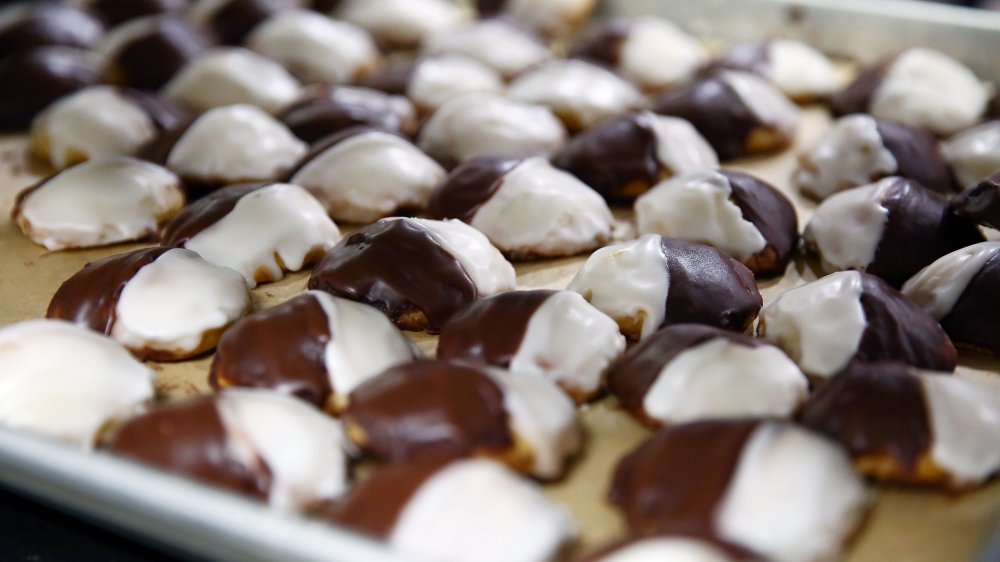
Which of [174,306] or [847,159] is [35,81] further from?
[847,159]

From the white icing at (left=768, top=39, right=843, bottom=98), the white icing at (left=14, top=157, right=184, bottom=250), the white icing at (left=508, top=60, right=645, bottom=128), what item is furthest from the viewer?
the white icing at (left=768, top=39, right=843, bottom=98)

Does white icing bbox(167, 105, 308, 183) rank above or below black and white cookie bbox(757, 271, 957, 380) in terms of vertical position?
below

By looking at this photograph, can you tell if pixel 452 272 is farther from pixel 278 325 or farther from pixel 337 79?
pixel 337 79

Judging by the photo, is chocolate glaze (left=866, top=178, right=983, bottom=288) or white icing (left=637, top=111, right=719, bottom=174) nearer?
chocolate glaze (left=866, top=178, right=983, bottom=288)

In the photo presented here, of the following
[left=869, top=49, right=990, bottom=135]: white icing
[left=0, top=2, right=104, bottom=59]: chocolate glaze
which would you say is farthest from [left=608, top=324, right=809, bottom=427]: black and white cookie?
[left=0, top=2, right=104, bottom=59]: chocolate glaze

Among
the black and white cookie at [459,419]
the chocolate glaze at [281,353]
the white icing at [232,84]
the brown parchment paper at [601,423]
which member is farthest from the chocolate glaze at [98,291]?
the white icing at [232,84]

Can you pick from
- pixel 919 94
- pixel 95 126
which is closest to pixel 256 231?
pixel 95 126

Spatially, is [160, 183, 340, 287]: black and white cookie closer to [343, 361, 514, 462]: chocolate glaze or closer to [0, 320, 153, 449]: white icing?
[0, 320, 153, 449]: white icing

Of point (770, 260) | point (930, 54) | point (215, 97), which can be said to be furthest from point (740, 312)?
point (215, 97)
